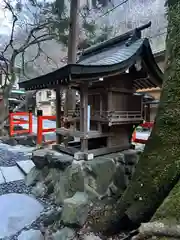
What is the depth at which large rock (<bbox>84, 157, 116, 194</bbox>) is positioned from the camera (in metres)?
3.49

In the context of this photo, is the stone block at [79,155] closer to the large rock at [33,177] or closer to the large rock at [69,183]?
the large rock at [69,183]

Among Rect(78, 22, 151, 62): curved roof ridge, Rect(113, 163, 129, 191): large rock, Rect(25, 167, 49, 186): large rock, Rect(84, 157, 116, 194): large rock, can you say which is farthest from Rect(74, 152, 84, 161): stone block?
Rect(78, 22, 151, 62): curved roof ridge

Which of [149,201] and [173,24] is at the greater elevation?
[173,24]

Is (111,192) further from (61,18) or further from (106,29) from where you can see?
(106,29)

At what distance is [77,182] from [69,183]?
176 millimetres

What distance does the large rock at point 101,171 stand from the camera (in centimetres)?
349

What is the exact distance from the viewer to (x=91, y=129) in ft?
13.6

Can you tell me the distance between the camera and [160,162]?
2.19m

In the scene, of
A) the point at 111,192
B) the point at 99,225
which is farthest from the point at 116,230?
the point at 111,192

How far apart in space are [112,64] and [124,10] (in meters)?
11.7

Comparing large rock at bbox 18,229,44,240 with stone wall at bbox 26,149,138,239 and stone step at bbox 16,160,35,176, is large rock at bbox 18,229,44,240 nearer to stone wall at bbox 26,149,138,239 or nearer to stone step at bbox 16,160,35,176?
stone wall at bbox 26,149,138,239

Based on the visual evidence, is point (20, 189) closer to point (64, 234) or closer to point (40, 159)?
point (40, 159)

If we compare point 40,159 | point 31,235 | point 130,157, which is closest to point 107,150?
point 130,157

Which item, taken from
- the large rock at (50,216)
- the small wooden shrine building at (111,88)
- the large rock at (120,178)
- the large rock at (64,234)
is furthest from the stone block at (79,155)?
the large rock at (64,234)
